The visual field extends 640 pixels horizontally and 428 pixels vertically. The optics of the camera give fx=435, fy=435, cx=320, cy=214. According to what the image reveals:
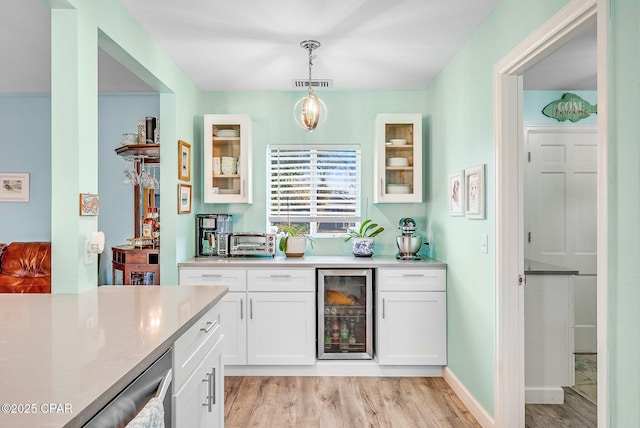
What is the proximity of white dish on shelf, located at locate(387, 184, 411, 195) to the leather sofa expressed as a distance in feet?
11.0

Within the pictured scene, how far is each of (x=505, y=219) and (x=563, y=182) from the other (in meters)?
2.29

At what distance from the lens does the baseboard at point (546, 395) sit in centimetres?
304

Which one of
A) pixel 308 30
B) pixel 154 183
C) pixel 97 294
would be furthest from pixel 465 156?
pixel 154 183

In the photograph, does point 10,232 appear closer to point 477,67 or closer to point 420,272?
point 420,272

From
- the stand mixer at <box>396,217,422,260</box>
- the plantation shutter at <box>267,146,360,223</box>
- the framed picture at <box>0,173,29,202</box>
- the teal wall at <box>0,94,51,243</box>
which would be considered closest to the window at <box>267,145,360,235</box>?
the plantation shutter at <box>267,146,360,223</box>

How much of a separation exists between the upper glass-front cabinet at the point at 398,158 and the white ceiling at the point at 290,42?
14.7 inches

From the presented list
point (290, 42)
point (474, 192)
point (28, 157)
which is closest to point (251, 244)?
point (290, 42)

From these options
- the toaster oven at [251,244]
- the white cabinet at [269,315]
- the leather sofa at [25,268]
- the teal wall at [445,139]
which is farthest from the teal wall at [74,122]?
the leather sofa at [25,268]

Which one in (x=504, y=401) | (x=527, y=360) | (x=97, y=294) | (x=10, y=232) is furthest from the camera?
(x=10, y=232)

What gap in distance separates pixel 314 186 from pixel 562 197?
243cm

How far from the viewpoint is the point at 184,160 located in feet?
12.1

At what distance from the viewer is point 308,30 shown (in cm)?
282

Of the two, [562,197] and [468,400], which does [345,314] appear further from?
[562,197]

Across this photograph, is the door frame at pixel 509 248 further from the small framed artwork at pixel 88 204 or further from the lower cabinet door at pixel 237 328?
the small framed artwork at pixel 88 204
